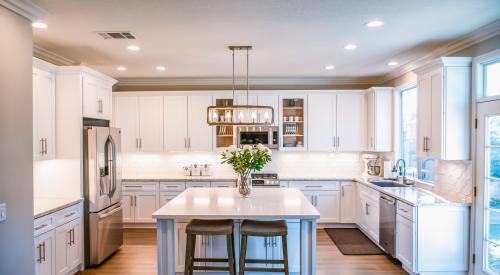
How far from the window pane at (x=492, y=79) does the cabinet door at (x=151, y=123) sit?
4852mm

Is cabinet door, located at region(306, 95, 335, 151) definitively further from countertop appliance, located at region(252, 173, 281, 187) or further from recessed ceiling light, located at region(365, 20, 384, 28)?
recessed ceiling light, located at region(365, 20, 384, 28)

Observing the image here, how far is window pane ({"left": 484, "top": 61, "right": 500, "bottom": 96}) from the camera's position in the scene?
3.21m

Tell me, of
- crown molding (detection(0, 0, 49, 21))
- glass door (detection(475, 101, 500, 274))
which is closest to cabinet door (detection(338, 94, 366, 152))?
glass door (detection(475, 101, 500, 274))

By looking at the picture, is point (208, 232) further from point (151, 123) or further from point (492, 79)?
point (151, 123)

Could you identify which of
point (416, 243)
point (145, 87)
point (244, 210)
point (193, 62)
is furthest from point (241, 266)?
point (145, 87)

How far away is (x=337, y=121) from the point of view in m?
5.86

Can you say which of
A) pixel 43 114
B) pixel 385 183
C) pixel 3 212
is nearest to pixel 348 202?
pixel 385 183

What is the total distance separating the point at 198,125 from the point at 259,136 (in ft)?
3.75

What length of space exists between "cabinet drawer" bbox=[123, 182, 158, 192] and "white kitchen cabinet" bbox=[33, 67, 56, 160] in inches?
75.1

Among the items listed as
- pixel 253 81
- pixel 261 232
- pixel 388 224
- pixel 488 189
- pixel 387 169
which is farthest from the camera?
pixel 253 81

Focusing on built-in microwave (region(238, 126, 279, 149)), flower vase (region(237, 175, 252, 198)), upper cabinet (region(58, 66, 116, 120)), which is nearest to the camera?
flower vase (region(237, 175, 252, 198))

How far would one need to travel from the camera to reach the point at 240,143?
5.80m

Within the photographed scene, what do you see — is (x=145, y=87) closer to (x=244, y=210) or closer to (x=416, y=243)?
(x=244, y=210)

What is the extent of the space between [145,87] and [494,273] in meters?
5.90
